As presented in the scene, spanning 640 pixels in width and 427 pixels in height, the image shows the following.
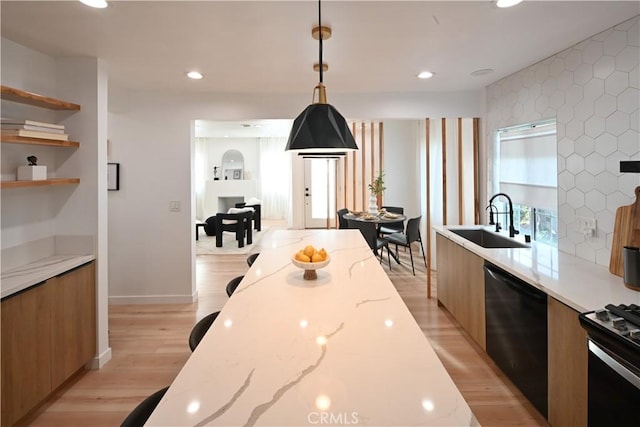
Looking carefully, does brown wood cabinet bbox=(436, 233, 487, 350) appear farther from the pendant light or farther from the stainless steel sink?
the pendant light

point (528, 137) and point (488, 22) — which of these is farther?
point (528, 137)

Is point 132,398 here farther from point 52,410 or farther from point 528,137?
point 528,137

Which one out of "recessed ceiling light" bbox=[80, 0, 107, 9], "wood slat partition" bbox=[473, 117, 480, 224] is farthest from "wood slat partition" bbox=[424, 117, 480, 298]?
"recessed ceiling light" bbox=[80, 0, 107, 9]

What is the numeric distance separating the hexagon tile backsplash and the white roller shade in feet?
0.47

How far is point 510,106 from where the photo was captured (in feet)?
11.2

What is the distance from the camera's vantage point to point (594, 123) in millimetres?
2373

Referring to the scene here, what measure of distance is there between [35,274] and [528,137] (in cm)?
393

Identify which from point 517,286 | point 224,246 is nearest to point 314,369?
point 517,286

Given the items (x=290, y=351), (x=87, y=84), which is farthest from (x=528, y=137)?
(x=87, y=84)

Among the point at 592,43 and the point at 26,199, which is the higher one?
the point at 592,43

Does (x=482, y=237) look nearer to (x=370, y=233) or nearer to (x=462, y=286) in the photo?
(x=462, y=286)

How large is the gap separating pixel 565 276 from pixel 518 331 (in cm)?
44

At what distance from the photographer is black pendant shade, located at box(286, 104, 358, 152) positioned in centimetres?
176

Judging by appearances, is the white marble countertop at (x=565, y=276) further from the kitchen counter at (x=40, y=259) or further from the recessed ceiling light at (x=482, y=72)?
the kitchen counter at (x=40, y=259)
